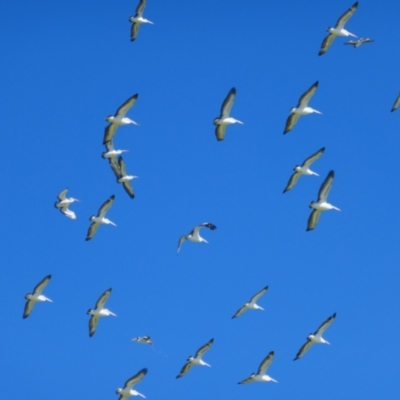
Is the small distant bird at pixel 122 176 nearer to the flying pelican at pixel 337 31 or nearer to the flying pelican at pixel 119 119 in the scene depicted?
the flying pelican at pixel 119 119

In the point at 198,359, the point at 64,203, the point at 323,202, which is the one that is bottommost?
the point at 198,359

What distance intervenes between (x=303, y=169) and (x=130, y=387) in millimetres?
9621

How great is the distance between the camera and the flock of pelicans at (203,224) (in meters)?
49.4

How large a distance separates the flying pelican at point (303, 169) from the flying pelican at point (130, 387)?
816 cm

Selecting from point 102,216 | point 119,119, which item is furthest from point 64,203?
point 119,119

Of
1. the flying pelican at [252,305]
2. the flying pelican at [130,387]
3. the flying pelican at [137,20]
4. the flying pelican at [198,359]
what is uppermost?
the flying pelican at [137,20]

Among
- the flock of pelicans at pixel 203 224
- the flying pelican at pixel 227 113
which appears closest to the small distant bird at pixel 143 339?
the flock of pelicans at pixel 203 224

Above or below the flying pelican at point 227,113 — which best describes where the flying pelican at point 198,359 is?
below

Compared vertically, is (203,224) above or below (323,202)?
below

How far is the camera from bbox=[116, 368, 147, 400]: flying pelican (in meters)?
51.6

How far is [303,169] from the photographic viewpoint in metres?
50.4

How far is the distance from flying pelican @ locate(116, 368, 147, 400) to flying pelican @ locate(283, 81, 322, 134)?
9.97 meters

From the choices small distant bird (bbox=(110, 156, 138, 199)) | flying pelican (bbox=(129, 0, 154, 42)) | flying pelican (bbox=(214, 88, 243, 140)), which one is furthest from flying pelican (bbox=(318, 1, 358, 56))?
small distant bird (bbox=(110, 156, 138, 199))

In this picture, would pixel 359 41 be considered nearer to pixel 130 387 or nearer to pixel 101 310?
pixel 101 310
